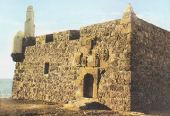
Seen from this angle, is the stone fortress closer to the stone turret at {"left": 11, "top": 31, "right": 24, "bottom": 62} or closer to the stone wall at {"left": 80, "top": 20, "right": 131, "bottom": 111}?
the stone wall at {"left": 80, "top": 20, "right": 131, "bottom": 111}

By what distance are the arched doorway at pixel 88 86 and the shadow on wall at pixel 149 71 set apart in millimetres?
1840

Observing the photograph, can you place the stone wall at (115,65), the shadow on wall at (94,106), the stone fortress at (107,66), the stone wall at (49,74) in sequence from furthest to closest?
the stone wall at (49,74) < the stone fortress at (107,66) < the stone wall at (115,65) < the shadow on wall at (94,106)

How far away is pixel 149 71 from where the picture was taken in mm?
10516

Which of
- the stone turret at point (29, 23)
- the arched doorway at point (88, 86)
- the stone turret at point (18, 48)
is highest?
the stone turret at point (29, 23)

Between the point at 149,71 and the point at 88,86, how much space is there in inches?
90.2

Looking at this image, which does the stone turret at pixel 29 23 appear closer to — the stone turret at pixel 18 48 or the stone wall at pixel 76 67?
the stone turret at pixel 18 48

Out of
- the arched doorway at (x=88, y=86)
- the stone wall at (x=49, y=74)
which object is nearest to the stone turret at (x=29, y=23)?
the stone wall at (x=49, y=74)

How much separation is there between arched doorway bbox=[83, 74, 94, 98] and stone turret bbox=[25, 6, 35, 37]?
464 cm

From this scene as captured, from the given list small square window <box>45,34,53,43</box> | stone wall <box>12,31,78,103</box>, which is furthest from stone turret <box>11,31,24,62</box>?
small square window <box>45,34,53,43</box>

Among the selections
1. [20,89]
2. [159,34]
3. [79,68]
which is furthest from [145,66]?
[20,89]

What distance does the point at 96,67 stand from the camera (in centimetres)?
1063

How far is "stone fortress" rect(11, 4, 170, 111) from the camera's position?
9.88 meters

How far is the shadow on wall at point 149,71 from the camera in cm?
984

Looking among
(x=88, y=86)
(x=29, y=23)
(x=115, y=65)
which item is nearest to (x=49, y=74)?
(x=88, y=86)
